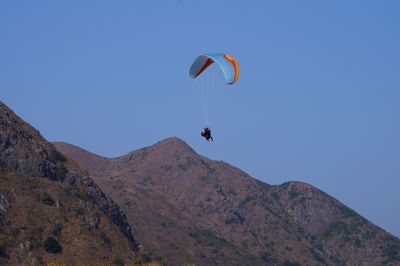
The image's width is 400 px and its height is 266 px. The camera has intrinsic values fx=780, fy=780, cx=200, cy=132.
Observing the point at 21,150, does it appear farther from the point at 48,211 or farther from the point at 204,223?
the point at 204,223

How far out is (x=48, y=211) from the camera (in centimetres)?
8788

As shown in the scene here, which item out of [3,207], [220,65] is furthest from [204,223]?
[220,65]

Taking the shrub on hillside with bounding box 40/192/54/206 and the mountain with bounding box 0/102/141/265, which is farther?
the shrub on hillside with bounding box 40/192/54/206

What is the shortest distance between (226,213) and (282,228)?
14908 mm

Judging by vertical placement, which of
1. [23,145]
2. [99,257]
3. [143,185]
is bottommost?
[99,257]

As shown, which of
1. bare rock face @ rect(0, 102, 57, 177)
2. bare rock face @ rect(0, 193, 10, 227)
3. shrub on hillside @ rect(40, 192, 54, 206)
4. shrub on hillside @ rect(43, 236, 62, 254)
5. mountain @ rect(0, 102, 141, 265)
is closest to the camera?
mountain @ rect(0, 102, 141, 265)

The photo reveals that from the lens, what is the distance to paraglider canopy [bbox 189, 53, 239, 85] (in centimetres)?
4942

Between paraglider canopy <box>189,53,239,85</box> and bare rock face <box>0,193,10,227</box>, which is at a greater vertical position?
paraglider canopy <box>189,53,239,85</box>

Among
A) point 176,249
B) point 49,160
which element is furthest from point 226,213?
point 49,160

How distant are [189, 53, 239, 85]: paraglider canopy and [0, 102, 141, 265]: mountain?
29.9m

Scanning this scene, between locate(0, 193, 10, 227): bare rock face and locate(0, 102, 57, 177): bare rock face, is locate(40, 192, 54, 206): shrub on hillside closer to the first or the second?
locate(0, 193, 10, 227): bare rock face

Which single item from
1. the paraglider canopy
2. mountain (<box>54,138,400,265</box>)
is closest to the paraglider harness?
the paraglider canopy

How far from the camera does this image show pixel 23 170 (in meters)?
93.6

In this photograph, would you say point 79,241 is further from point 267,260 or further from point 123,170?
point 123,170
